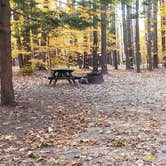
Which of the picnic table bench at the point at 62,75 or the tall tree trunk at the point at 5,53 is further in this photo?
the picnic table bench at the point at 62,75

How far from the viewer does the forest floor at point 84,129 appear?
635cm

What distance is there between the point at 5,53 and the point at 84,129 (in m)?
3.66

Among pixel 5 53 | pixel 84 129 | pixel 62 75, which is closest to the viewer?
pixel 84 129

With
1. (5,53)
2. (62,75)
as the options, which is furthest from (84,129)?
(62,75)

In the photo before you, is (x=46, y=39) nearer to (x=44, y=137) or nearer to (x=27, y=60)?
(x=27, y=60)

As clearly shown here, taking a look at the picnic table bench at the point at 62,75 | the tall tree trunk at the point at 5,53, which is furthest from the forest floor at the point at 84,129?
the picnic table bench at the point at 62,75

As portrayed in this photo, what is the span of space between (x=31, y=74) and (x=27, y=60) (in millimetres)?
2390

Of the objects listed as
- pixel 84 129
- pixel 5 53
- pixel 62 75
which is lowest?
pixel 84 129

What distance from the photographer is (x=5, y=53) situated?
1088cm

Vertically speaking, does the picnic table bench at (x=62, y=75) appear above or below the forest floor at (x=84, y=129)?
above

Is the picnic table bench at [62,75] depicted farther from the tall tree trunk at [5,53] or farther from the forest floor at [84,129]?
the tall tree trunk at [5,53]

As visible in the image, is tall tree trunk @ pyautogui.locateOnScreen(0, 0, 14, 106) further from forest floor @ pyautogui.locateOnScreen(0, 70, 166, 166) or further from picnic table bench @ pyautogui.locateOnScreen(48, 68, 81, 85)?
picnic table bench @ pyautogui.locateOnScreen(48, 68, 81, 85)

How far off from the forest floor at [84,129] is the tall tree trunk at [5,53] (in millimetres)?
470

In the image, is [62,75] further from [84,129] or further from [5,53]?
[84,129]
